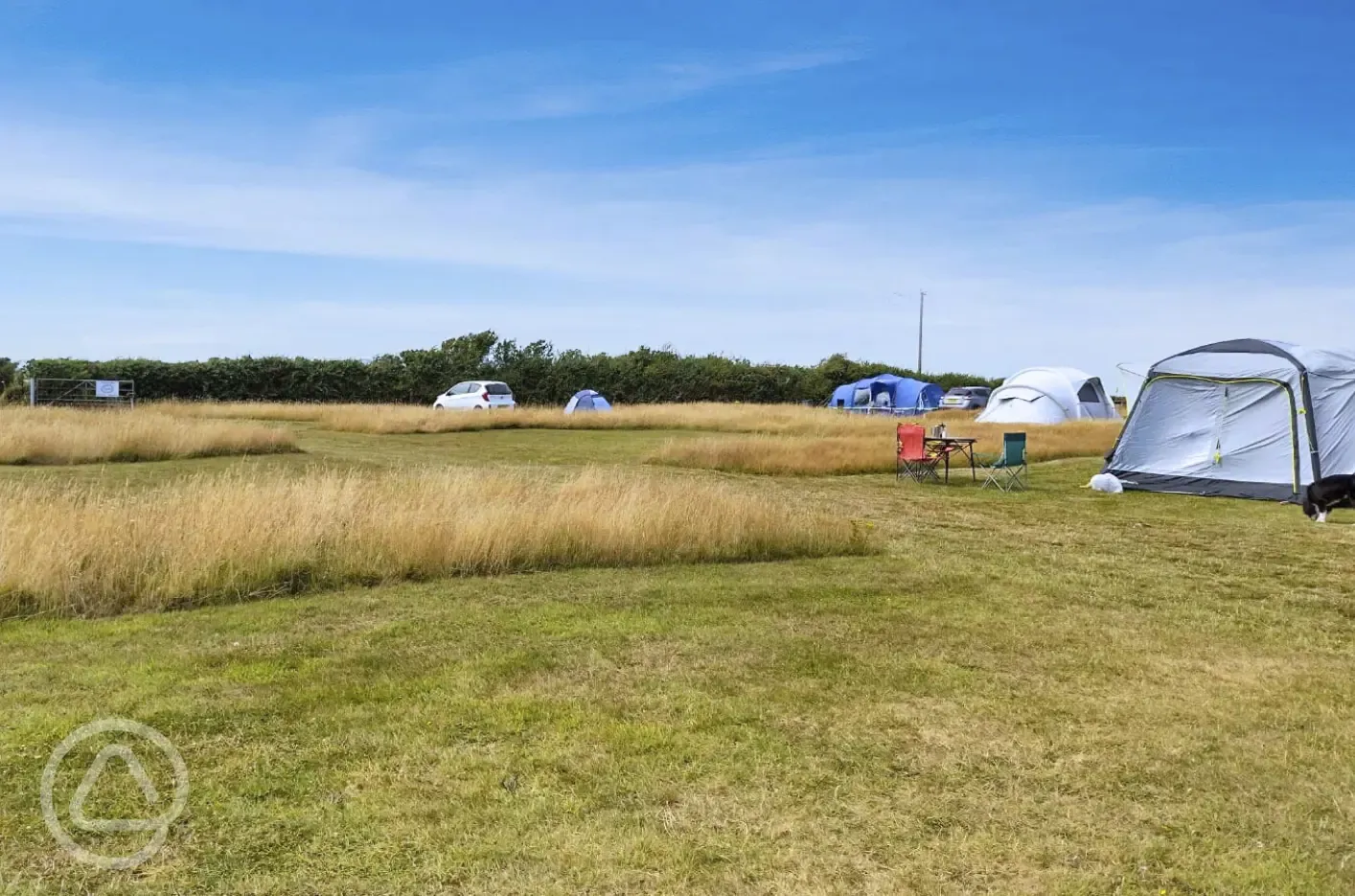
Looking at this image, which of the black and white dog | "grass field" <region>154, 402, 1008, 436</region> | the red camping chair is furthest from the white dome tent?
the black and white dog

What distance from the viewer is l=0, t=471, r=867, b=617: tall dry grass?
6.43 meters

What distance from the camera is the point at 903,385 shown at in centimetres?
4038

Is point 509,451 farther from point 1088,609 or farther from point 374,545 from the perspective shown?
point 1088,609

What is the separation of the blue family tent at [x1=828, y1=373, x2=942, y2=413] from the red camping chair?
23.4 m

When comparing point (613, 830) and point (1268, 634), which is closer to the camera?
point (613, 830)

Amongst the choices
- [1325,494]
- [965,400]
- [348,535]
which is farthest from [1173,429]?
[965,400]

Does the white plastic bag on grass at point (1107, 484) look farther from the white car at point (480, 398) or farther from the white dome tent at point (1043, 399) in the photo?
the white car at point (480, 398)

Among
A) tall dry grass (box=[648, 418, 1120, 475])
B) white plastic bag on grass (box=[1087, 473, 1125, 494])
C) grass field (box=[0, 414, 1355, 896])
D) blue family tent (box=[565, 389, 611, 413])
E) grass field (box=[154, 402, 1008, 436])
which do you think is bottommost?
grass field (box=[0, 414, 1355, 896])

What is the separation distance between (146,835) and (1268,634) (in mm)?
6041

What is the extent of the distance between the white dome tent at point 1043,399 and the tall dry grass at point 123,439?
21.1 metres

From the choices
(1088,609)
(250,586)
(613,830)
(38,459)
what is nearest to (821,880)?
(613,830)

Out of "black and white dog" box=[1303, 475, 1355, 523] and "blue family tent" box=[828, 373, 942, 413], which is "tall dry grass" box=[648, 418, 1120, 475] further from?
"blue family tent" box=[828, 373, 942, 413]

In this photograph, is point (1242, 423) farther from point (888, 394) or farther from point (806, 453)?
point (888, 394)

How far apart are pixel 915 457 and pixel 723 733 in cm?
1139
